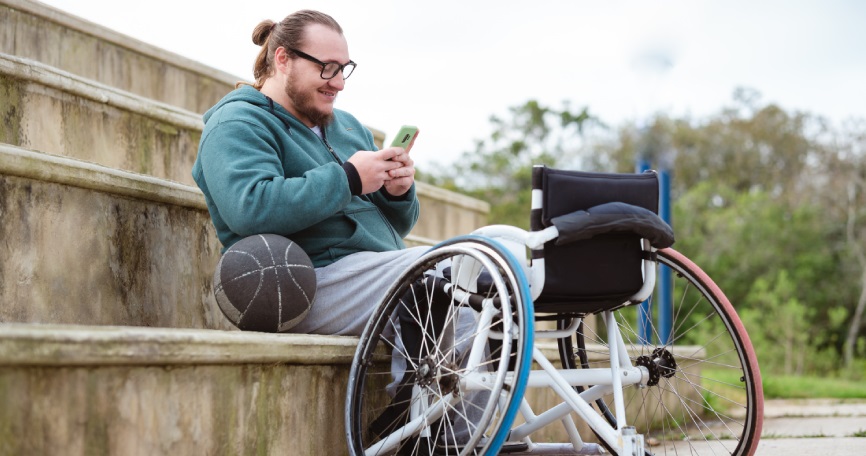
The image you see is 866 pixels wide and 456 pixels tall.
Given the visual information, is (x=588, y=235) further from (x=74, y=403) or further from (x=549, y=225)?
(x=74, y=403)

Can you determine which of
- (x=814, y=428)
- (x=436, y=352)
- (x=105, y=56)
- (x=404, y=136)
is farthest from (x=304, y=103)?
(x=814, y=428)

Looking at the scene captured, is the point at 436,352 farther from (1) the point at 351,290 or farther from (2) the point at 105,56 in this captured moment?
(2) the point at 105,56

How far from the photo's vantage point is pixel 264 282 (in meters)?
2.55

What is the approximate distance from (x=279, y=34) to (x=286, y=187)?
0.70 metres

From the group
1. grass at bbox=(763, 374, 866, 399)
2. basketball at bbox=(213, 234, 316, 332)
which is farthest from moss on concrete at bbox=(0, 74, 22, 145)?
grass at bbox=(763, 374, 866, 399)

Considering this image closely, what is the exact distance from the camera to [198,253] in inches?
128

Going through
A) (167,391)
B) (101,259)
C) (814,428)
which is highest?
(101,259)

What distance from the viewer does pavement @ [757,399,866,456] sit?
11.5 feet

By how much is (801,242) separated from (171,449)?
17005 mm

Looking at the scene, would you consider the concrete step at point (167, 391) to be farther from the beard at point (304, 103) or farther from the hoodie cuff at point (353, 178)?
the beard at point (304, 103)

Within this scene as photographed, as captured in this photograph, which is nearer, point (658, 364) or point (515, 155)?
point (658, 364)

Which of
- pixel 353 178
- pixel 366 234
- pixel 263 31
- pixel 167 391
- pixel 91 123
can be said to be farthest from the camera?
pixel 91 123

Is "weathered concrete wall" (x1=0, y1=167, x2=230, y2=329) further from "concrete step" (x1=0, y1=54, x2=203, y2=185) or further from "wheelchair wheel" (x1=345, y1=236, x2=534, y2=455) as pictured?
"wheelchair wheel" (x1=345, y1=236, x2=534, y2=455)

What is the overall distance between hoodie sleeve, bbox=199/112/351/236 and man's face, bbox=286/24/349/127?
13.9 inches
